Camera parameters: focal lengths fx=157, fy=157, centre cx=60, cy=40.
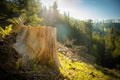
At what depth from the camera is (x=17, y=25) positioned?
11.5 meters

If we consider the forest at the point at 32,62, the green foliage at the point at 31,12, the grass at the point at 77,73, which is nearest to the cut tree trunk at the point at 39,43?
the forest at the point at 32,62

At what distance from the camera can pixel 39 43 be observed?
33.8 ft

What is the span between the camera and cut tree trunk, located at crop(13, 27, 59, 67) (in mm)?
9969

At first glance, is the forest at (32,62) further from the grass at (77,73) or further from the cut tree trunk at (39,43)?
the cut tree trunk at (39,43)

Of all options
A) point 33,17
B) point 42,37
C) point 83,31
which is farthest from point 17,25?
point 83,31

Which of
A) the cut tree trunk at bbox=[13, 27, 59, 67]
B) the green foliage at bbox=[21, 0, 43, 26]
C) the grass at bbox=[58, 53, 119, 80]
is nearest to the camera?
the cut tree trunk at bbox=[13, 27, 59, 67]

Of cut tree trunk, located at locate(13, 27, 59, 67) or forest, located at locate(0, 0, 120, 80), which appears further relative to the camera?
cut tree trunk, located at locate(13, 27, 59, 67)

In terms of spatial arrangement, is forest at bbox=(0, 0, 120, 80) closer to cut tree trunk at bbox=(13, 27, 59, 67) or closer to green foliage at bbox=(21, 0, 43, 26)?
green foliage at bbox=(21, 0, 43, 26)

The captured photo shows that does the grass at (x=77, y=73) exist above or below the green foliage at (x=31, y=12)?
below

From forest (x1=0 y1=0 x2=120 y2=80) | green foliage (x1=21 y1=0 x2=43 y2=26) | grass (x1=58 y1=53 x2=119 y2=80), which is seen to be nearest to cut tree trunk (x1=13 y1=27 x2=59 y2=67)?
forest (x1=0 y1=0 x2=120 y2=80)

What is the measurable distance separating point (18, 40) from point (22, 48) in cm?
84

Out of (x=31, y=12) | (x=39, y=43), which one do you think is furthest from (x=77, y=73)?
(x=31, y=12)

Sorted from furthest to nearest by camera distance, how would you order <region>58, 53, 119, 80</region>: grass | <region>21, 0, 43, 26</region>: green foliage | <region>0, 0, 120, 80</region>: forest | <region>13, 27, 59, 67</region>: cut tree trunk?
<region>21, 0, 43, 26</region>: green foliage → <region>58, 53, 119, 80</region>: grass → <region>13, 27, 59, 67</region>: cut tree trunk → <region>0, 0, 120, 80</region>: forest

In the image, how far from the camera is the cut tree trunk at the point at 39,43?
32.7 feet
